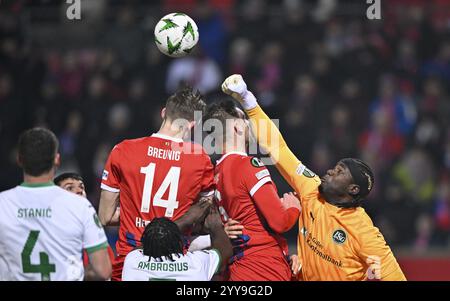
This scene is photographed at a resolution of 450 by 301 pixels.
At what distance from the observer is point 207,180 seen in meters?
7.44

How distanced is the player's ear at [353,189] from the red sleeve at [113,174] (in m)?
1.82

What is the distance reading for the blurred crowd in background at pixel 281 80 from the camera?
1430cm

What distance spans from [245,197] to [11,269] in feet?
6.52

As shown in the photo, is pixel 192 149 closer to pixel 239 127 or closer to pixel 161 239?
pixel 239 127

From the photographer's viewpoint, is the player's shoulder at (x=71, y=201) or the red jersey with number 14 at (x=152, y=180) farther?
the red jersey with number 14 at (x=152, y=180)

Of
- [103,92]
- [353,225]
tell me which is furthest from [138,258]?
[103,92]

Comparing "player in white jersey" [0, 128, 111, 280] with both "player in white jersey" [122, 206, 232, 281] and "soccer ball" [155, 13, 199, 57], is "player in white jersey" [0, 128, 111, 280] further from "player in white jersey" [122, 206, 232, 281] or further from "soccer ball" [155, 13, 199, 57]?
"soccer ball" [155, 13, 199, 57]

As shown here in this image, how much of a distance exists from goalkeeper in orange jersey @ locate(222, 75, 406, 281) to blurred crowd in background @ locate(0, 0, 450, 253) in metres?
6.44

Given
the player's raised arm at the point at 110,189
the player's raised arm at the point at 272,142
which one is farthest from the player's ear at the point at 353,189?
the player's raised arm at the point at 110,189

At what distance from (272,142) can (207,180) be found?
70 cm

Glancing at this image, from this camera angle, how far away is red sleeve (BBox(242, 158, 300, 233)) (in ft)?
23.8

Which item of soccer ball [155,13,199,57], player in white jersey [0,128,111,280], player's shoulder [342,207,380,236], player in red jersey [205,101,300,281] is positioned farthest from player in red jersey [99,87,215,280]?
player's shoulder [342,207,380,236]

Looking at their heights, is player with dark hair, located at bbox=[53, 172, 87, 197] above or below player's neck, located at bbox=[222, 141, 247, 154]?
below

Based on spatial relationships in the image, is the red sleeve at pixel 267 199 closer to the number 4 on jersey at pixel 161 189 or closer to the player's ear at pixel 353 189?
the player's ear at pixel 353 189
